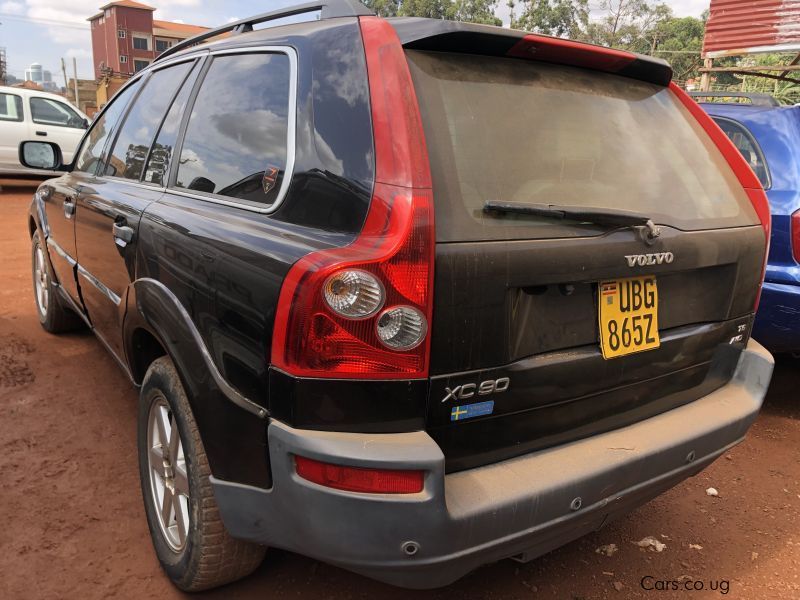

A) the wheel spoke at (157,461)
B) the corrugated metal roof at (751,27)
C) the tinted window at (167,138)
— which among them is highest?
the corrugated metal roof at (751,27)

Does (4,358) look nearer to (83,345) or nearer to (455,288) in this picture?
(83,345)

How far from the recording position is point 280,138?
181cm

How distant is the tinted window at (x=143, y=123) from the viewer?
2651mm

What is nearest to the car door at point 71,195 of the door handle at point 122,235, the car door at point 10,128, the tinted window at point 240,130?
the door handle at point 122,235

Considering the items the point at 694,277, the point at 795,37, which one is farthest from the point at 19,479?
the point at 795,37

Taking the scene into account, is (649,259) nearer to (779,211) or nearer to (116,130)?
(779,211)

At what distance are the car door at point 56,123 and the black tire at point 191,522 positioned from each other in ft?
34.8

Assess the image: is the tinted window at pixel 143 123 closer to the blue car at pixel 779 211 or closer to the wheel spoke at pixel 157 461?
the wheel spoke at pixel 157 461

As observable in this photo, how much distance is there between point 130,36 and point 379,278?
63.9m

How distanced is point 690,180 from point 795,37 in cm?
989

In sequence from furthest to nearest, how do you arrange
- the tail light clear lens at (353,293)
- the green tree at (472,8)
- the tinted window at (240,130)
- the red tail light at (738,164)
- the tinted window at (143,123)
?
the green tree at (472,8) < the tinted window at (143,123) < the red tail light at (738,164) < the tinted window at (240,130) < the tail light clear lens at (353,293)

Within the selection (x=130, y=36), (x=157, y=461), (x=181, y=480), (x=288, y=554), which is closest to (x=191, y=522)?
(x=181, y=480)

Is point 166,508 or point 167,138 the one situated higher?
point 167,138

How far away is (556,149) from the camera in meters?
1.85
